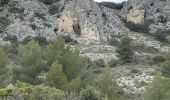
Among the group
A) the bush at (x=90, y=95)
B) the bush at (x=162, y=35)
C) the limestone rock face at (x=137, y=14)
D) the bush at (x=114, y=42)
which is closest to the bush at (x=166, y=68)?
the bush at (x=90, y=95)

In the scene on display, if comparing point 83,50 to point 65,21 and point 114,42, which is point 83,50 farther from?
point 65,21

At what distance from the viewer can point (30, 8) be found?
106 meters

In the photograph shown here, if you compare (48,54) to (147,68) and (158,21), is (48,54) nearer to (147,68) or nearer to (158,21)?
(147,68)

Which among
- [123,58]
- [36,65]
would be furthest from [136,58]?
[36,65]

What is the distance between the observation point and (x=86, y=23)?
101188 millimetres

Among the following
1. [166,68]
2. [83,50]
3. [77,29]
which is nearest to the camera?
[166,68]

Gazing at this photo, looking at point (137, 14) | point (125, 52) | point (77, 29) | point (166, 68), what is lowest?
point (125, 52)

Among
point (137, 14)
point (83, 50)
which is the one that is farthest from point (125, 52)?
point (137, 14)

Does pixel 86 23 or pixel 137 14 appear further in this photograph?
pixel 137 14

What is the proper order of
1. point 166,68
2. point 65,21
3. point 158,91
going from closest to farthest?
point 158,91 → point 166,68 → point 65,21

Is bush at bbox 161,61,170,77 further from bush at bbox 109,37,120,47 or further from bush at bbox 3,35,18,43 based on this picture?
bush at bbox 3,35,18,43

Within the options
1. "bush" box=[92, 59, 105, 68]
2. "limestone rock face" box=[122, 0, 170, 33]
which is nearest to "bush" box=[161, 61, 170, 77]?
"bush" box=[92, 59, 105, 68]

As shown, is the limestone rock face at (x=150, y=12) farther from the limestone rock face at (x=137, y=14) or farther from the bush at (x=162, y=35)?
the bush at (x=162, y=35)

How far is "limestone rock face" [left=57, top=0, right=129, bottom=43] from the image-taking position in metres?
99.4
